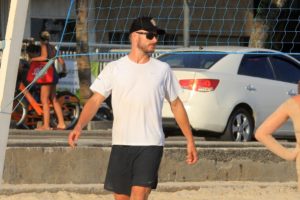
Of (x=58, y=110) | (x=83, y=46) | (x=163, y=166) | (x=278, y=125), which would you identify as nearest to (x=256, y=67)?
(x=58, y=110)

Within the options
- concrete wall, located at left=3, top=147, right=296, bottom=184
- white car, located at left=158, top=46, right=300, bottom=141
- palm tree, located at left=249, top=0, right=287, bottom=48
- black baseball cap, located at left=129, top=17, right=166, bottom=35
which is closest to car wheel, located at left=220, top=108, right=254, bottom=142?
white car, located at left=158, top=46, right=300, bottom=141

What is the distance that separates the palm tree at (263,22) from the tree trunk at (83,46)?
3.10m

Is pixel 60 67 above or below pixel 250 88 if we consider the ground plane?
below

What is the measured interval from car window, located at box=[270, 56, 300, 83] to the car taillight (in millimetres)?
1568

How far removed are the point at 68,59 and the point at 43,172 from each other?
11.5 m

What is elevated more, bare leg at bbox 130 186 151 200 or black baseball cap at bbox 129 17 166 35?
black baseball cap at bbox 129 17 166 35

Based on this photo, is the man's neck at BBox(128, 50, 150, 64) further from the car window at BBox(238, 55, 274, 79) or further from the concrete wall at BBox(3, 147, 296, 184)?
the car window at BBox(238, 55, 274, 79)

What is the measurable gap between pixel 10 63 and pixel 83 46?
436 inches

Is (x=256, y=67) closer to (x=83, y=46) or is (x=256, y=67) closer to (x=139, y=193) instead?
(x=83, y=46)

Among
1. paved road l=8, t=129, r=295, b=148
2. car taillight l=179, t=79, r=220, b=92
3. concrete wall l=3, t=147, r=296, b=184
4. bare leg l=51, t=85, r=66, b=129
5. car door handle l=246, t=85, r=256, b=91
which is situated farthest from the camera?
bare leg l=51, t=85, r=66, b=129

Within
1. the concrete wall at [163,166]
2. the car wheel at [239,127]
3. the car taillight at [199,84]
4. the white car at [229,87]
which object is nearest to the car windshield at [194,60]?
the white car at [229,87]

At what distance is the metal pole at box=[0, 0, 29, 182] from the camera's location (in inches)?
318

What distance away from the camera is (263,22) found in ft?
63.0

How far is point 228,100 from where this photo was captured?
14.1 metres
